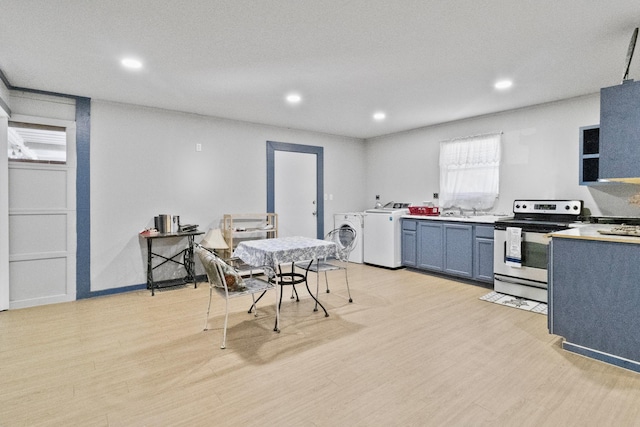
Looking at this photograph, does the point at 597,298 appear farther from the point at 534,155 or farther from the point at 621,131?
the point at 534,155

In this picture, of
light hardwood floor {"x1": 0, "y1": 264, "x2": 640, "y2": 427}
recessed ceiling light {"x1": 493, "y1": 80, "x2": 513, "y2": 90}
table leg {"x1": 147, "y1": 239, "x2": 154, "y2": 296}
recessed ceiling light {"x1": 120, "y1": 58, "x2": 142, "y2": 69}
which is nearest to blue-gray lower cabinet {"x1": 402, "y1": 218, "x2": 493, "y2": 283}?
light hardwood floor {"x1": 0, "y1": 264, "x2": 640, "y2": 427}

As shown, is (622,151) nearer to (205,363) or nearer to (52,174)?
(205,363)

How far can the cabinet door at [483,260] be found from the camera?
14.4 feet

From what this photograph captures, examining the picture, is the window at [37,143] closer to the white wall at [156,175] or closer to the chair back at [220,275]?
the white wall at [156,175]

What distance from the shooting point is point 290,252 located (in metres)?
3.22

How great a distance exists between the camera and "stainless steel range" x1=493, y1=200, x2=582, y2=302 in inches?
149

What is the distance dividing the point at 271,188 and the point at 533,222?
12.3ft

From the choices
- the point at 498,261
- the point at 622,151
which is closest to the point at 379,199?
the point at 498,261

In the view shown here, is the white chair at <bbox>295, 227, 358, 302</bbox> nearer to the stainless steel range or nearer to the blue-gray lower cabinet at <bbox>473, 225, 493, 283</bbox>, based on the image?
the blue-gray lower cabinet at <bbox>473, 225, 493, 283</bbox>

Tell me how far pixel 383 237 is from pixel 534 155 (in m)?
2.43

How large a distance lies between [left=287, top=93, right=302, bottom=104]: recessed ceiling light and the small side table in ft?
6.90

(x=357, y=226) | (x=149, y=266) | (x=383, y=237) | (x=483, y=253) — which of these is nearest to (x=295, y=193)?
(x=357, y=226)

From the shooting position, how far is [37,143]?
3.89 metres

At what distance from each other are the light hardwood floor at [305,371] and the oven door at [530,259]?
52cm
